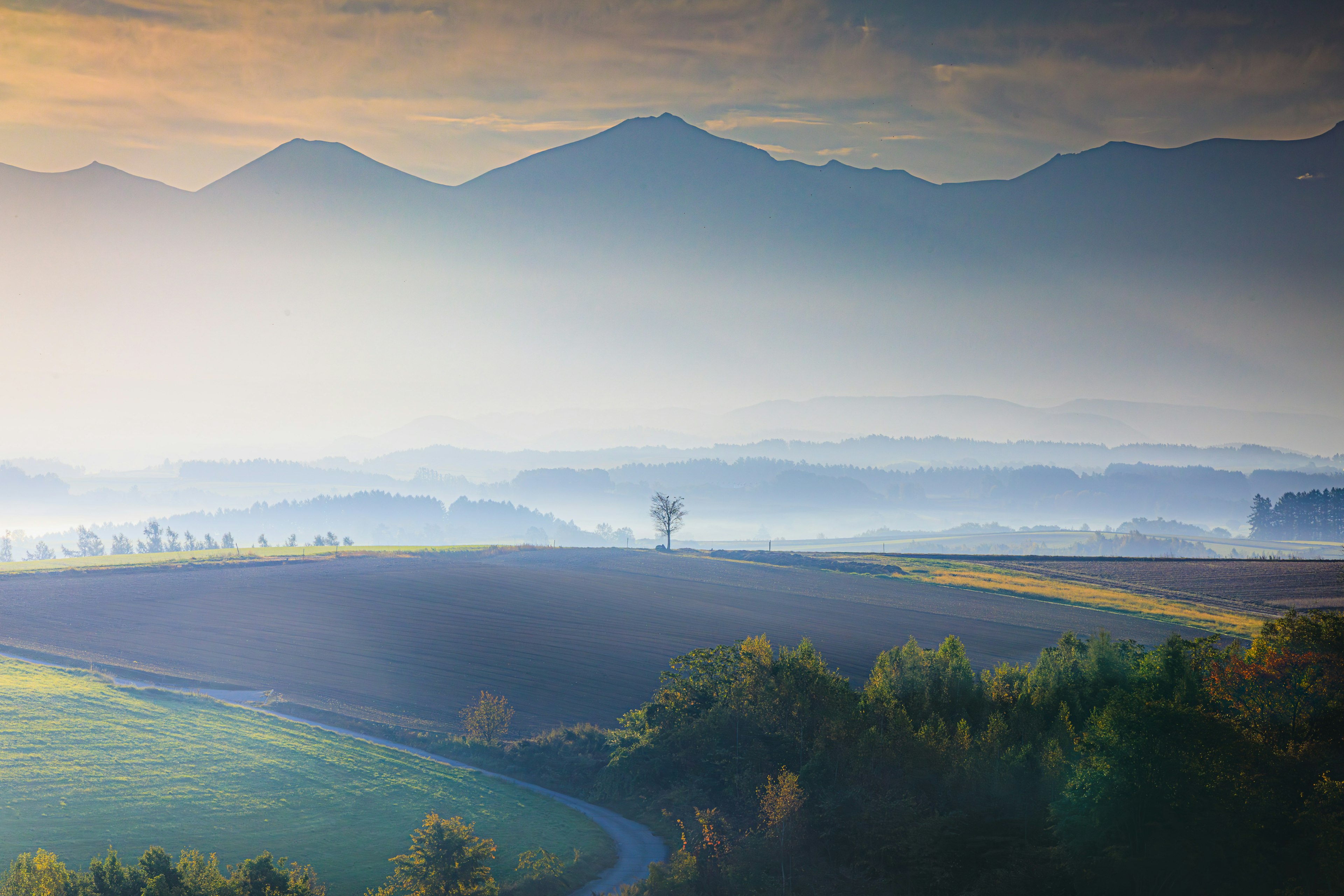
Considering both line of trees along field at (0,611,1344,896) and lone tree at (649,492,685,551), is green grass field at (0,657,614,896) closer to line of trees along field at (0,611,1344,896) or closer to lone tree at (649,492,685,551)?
line of trees along field at (0,611,1344,896)

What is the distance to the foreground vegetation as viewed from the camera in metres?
30.7

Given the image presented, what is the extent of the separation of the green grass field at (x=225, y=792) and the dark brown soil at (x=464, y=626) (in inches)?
380

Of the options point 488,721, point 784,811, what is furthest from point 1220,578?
point 488,721

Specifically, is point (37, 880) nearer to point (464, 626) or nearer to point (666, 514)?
point (464, 626)

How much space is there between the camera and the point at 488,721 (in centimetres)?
6109

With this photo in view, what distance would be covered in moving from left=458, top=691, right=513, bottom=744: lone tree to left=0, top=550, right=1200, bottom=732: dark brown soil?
1636 mm

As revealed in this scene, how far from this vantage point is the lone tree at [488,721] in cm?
6066

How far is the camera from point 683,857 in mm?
37938

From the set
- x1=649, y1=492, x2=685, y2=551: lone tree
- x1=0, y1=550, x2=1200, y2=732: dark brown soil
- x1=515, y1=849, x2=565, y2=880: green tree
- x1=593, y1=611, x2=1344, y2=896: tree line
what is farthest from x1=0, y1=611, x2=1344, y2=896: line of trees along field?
x1=649, y1=492, x2=685, y2=551: lone tree

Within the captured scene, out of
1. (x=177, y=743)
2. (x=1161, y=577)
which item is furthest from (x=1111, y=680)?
(x=1161, y=577)

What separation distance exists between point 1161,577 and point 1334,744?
78278 mm

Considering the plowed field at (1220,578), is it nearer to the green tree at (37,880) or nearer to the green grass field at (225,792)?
the green grass field at (225,792)

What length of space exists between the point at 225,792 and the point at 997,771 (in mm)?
39588

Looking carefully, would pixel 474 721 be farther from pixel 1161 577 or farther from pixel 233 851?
pixel 1161 577
